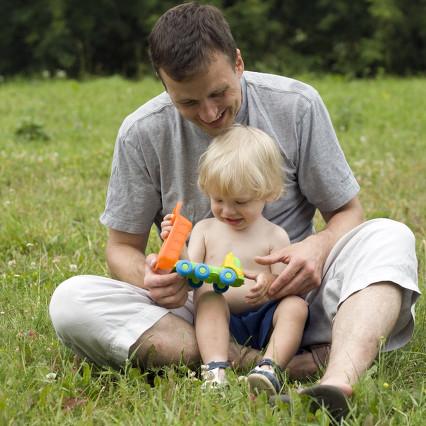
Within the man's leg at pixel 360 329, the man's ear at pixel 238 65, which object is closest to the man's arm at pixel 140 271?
the man's leg at pixel 360 329

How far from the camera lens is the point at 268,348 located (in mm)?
3145

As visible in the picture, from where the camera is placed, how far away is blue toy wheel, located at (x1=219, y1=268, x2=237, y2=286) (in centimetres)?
306

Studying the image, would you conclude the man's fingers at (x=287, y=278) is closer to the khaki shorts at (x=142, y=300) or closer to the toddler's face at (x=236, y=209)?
the khaki shorts at (x=142, y=300)

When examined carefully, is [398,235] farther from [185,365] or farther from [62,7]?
[62,7]

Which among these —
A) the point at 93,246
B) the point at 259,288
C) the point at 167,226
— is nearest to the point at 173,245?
the point at 167,226

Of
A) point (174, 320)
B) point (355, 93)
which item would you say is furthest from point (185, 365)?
point (355, 93)

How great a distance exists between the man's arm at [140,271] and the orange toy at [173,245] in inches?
1.8

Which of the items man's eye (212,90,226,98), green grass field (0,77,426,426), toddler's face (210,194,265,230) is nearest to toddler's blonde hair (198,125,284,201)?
toddler's face (210,194,265,230)

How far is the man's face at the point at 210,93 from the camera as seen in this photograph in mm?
3209

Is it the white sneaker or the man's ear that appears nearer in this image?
the white sneaker

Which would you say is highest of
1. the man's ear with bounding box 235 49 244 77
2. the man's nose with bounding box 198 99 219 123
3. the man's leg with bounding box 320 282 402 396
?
the man's ear with bounding box 235 49 244 77

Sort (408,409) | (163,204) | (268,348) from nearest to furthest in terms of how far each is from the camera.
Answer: (408,409), (268,348), (163,204)

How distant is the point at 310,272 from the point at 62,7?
14213 millimetres

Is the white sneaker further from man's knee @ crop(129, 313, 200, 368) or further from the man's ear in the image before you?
the man's ear
